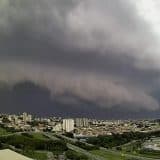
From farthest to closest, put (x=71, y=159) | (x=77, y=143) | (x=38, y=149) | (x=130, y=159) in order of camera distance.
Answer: (x=77, y=143), (x=38, y=149), (x=130, y=159), (x=71, y=159)

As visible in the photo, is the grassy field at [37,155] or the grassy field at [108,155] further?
the grassy field at [108,155]

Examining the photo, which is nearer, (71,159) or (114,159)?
(71,159)

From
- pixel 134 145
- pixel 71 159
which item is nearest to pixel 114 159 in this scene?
pixel 71 159

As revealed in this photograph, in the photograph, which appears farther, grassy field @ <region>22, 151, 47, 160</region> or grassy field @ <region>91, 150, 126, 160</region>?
grassy field @ <region>91, 150, 126, 160</region>

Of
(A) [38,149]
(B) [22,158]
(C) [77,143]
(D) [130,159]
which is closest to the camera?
(B) [22,158]

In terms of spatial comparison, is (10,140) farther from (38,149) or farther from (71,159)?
(71,159)

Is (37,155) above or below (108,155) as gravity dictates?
above

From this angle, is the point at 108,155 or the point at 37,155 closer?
the point at 37,155

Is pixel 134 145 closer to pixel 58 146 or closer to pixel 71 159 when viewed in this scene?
pixel 58 146

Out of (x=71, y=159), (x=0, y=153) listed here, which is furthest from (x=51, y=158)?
(x=0, y=153)
